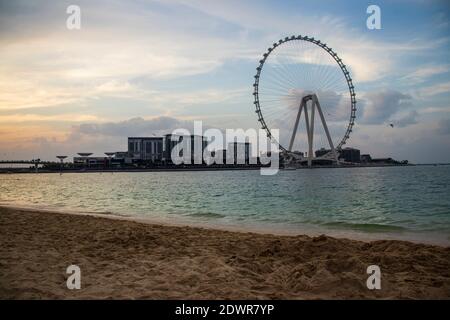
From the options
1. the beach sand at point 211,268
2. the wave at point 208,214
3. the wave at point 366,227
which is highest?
the beach sand at point 211,268

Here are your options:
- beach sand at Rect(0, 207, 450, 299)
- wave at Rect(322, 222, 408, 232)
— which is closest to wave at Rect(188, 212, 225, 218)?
wave at Rect(322, 222, 408, 232)

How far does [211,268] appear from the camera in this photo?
7.13 m

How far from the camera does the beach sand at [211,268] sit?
18.5 feet

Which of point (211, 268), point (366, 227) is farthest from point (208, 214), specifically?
point (211, 268)

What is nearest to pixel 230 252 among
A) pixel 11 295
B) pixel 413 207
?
pixel 11 295

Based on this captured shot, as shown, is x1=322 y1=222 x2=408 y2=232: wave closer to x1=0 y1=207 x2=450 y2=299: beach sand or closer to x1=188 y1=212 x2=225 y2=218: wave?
x1=188 y1=212 x2=225 y2=218: wave

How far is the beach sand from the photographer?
563 cm

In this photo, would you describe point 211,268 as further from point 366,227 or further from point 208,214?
point 208,214

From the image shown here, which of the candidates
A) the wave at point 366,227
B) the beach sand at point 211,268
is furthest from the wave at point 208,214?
the beach sand at point 211,268

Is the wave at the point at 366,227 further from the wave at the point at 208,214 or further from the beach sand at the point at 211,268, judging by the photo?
the beach sand at the point at 211,268
